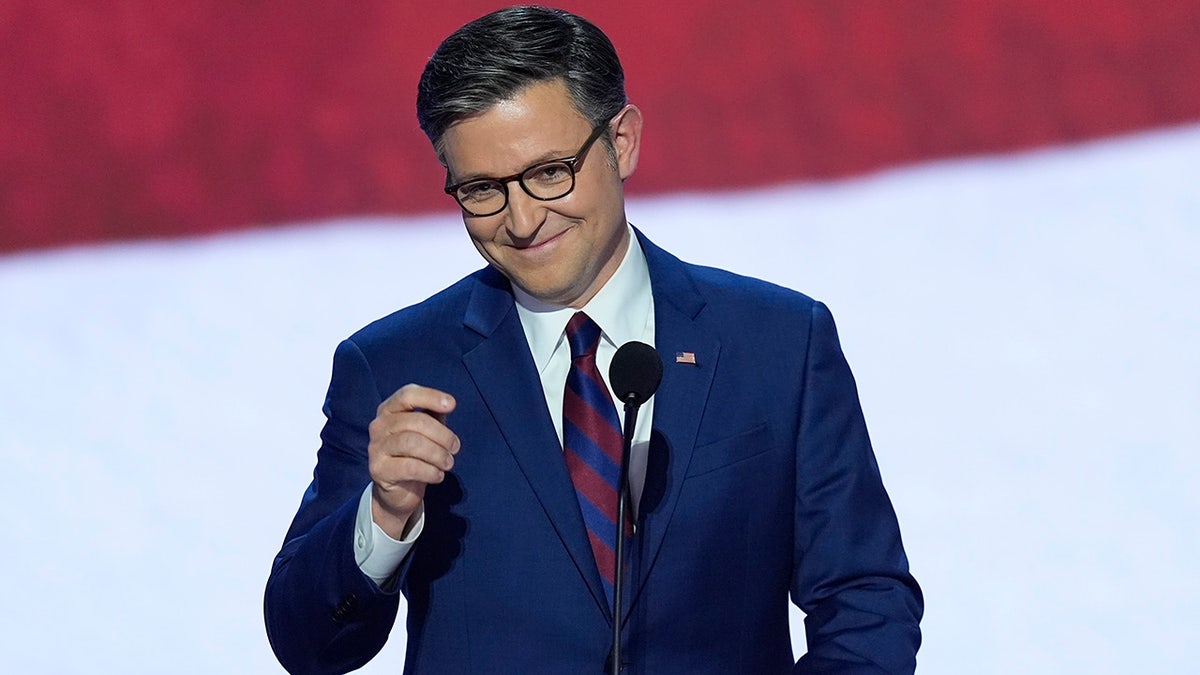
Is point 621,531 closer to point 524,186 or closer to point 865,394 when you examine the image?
point 524,186

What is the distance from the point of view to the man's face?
1444 mm

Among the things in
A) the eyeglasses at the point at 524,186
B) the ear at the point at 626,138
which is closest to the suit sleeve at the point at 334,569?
the eyeglasses at the point at 524,186

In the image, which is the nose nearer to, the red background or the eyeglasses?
the eyeglasses

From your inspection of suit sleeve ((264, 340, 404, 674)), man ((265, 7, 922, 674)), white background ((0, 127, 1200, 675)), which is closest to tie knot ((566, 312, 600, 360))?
man ((265, 7, 922, 674))

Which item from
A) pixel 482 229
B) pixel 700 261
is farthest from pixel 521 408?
pixel 700 261

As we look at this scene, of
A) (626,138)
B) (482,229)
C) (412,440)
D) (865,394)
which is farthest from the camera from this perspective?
(865,394)

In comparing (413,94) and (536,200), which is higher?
(413,94)

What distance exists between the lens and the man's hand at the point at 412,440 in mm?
1238

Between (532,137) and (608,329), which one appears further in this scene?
(608,329)

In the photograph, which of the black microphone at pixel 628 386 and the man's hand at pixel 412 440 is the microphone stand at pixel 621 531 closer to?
the black microphone at pixel 628 386

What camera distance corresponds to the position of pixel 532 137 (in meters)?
1.45

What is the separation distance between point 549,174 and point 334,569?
1.39 feet

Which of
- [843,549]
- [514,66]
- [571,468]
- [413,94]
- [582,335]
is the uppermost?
[413,94]

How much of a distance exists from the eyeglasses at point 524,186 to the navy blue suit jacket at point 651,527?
156 millimetres
